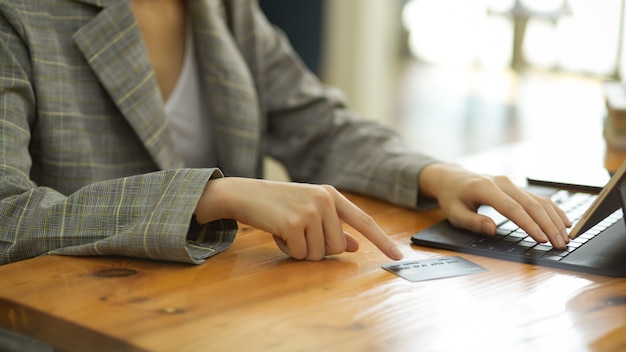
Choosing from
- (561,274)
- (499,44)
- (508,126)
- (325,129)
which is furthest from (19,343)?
(499,44)

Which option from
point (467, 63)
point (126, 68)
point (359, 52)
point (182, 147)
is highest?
point (126, 68)

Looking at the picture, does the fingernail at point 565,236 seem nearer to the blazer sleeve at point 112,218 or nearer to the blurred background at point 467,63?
the blazer sleeve at point 112,218

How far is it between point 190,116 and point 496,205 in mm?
578

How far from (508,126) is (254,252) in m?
3.26

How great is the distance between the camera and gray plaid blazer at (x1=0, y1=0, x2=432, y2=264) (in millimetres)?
922

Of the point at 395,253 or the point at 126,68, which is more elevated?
the point at 126,68

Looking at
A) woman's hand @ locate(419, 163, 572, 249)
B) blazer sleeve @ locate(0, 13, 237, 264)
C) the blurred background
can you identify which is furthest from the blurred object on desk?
the blurred background

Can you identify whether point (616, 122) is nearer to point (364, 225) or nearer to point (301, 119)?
point (301, 119)

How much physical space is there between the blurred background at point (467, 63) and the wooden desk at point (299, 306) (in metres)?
2.28

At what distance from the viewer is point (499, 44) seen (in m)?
4.66

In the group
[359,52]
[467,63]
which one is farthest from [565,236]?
[467,63]

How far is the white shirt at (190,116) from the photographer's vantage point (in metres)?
1.37

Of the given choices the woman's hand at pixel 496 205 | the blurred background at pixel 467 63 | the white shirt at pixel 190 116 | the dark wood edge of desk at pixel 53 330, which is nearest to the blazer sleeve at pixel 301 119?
the white shirt at pixel 190 116

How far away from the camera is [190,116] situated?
4.57 feet
